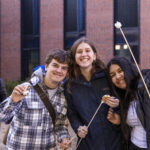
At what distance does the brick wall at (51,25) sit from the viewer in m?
14.9

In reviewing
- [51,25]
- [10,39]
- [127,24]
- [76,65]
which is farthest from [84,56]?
[10,39]

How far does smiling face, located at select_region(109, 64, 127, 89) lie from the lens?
2.70m

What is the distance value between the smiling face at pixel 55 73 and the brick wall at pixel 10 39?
13.7 meters

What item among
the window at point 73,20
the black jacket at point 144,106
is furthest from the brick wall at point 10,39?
the black jacket at point 144,106

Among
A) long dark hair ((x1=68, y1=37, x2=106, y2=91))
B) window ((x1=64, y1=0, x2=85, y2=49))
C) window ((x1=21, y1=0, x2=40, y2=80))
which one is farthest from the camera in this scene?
window ((x1=21, y1=0, x2=40, y2=80))

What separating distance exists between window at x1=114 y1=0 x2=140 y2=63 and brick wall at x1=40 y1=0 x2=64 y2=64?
374cm

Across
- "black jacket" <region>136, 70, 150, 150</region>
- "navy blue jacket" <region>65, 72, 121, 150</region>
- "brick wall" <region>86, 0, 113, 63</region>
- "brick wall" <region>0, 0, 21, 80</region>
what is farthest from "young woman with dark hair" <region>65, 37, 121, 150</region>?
"brick wall" <region>0, 0, 21, 80</region>

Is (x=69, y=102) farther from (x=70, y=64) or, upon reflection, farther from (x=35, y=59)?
(x=35, y=59)

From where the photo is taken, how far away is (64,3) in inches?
587

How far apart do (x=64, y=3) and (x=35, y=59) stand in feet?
14.6

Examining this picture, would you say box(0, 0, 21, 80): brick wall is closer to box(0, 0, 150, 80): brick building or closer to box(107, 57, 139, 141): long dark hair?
box(0, 0, 150, 80): brick building

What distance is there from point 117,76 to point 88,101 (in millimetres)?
473

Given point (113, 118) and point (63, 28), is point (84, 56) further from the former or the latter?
point (63, 28)

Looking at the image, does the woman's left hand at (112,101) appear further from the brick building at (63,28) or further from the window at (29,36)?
the window at (29,36)
